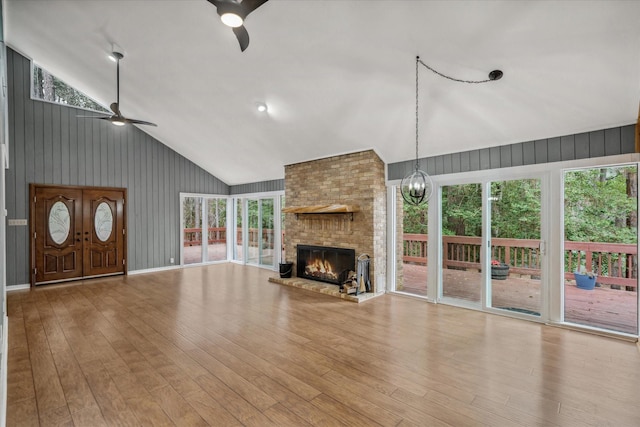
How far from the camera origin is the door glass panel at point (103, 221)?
7203 mm

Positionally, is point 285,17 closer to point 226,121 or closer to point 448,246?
point 226,121

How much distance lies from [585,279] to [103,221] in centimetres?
955

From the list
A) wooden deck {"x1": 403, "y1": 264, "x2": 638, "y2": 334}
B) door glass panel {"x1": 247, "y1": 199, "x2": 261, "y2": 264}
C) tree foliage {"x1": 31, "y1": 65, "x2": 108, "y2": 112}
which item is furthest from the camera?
door glass panel {"x1": 247, "y1": 199, "x2": 261, "y2": 264}

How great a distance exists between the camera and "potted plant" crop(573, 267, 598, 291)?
4.65 metres

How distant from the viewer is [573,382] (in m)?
2.73

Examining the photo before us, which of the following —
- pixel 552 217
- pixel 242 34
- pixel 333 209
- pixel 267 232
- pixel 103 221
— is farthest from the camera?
pixel 267 232

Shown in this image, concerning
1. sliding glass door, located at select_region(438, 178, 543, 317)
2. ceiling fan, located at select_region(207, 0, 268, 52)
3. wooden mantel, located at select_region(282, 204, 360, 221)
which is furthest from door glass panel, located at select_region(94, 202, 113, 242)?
sliding glass door, located at select_region(438, 178, 543, 317)

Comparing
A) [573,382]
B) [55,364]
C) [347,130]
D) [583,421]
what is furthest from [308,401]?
[347,130]

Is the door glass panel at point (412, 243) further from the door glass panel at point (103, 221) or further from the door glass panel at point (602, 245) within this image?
the door glass panel at point (103, 221)

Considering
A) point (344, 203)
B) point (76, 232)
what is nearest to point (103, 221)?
point (76, 232)

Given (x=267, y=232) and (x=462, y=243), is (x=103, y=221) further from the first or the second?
(x=462, y=243)

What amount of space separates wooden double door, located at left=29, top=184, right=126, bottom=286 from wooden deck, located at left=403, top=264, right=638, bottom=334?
24.4 ft

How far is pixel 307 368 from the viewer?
299 centimetres

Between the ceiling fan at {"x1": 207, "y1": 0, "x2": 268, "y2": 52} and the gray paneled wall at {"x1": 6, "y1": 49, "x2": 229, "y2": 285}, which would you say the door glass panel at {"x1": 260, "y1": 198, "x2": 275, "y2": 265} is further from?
the ceiling fan at {"x1": 207, "y1": 0, "x2": 268, "y2": 52}
